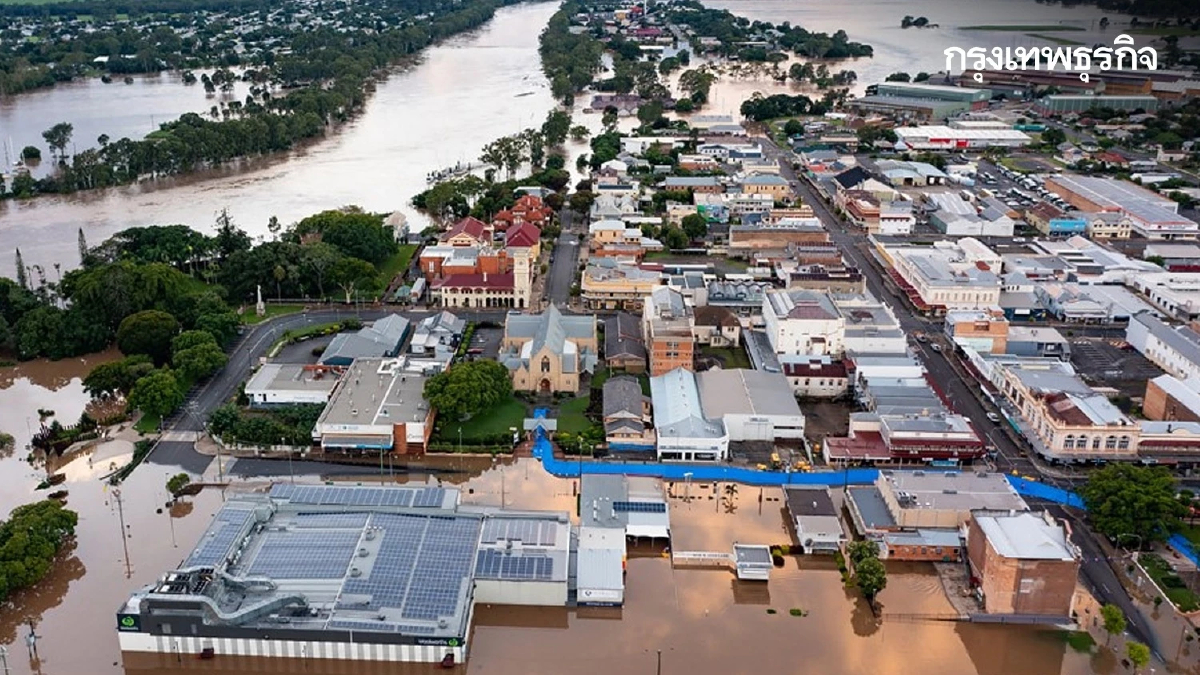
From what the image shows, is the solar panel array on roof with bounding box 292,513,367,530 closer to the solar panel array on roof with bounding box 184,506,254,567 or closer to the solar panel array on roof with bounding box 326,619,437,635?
the solar panel array on roof with bounding box 184,506,254,567

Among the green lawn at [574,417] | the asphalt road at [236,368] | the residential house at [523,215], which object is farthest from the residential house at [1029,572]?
the residential house at [523,215]

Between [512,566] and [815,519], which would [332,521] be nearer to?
[512,566]

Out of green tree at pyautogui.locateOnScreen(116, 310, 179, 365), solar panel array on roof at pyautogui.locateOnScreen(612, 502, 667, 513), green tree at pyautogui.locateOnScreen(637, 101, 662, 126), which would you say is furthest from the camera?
green tree at pyautogui.locateOnScreen(637, 101, 662, 126)

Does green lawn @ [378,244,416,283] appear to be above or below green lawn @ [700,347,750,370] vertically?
above

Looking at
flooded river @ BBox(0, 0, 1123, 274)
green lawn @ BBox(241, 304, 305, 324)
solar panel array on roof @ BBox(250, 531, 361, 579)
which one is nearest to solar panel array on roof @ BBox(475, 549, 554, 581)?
solar panel array on roof @ BBox(250, 531, 361, 579)

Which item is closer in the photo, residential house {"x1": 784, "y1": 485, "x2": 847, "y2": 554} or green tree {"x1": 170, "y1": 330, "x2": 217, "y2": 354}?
residential house {"x1": 784, "y1": 485, "x2": 847, "y2": 554}

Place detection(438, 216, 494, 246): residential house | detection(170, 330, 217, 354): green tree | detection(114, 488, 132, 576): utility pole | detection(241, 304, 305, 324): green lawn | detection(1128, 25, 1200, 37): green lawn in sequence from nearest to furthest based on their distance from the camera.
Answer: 1. detection(114, 488, 132, 576): utility pole
2. detection(170, 330, 217, 354): green tree
3. detection(241, 304, 305, 324): green lawn
4. detection(438, 216, 494, 246): residential house
5. detection(1128, 25, 1200, 37): green lawn

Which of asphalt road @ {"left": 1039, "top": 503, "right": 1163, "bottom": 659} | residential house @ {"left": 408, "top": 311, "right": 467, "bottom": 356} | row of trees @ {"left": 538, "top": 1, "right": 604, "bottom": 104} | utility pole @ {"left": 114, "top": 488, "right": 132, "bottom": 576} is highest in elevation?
row of trees @ {"left": 538, "top": 1, "right": 604, "bottom": 104}

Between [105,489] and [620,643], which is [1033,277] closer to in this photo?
[620,643]
